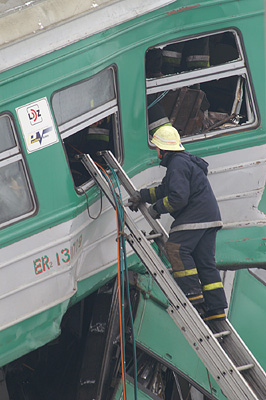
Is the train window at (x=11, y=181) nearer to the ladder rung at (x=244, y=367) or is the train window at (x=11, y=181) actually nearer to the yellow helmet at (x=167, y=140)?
the yellow helmet at (x=167, y=140)

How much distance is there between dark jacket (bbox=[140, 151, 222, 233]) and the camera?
6363 millimetres

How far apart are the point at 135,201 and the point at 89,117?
33.4 inches

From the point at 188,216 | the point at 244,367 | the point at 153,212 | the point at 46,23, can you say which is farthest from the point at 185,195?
the point at 46,23

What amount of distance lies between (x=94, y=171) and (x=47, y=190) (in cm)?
59

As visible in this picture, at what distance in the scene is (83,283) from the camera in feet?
22.1

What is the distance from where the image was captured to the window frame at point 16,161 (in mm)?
5828

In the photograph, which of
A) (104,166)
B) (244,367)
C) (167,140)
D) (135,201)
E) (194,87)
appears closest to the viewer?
(244,367)

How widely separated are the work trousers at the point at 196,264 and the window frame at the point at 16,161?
1259mm

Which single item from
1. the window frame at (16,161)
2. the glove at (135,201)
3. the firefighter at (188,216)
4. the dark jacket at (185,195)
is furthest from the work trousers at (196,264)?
the window frame at (16,161)

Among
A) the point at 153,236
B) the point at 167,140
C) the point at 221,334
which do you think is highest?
the point at 167,140

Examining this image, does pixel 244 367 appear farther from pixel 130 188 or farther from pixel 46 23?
pixel 46 23

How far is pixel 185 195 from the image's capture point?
6355mm

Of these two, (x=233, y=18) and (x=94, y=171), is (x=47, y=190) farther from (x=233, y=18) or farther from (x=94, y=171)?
(x=233, y=18)

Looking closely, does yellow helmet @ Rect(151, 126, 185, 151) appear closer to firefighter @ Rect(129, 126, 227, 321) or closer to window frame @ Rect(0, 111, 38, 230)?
firefighter @ Rect(129, 126, 227, 321)
